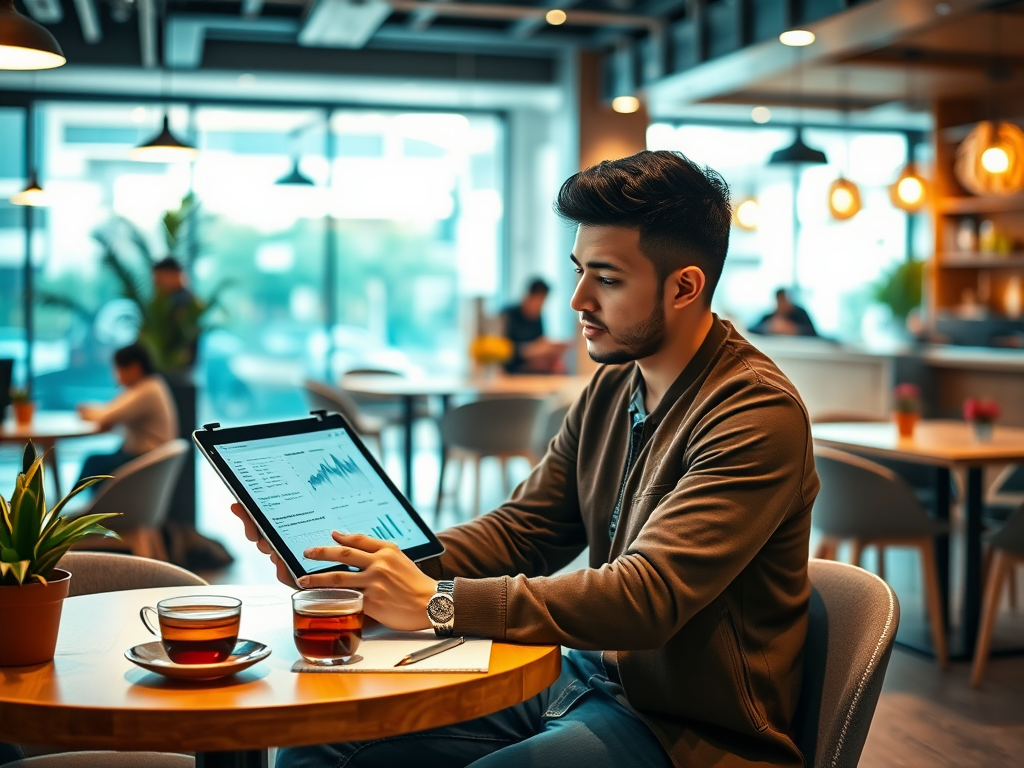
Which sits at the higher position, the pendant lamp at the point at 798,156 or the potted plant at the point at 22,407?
the pendant lamp at the point at 798,156

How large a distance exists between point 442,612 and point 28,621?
0.52 meters

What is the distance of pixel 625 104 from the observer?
909 centimetres

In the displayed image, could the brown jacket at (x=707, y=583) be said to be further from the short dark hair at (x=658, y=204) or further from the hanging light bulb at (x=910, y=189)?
the hanging light bulb at (x=910, y=189)

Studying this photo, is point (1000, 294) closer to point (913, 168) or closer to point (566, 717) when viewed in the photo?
point (913, 168)

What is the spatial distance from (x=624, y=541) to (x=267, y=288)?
9.35 metres

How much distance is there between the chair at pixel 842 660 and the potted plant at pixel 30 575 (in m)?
1.02

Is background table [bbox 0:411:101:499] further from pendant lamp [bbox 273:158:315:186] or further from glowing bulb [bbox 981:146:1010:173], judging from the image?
glowing bulb [bbox 981:146:1010:173]

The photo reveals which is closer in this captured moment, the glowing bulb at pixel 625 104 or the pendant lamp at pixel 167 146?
the pendant lamp at pixel 167 146

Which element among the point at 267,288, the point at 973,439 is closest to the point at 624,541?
the point at 973,439

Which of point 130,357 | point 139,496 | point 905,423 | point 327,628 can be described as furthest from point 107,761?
point 130,357

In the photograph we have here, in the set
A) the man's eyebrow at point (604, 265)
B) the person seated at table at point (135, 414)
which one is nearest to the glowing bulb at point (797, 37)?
the person seated at table at point (135, 414)

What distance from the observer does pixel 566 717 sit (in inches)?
66.4

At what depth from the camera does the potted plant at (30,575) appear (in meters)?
1.36

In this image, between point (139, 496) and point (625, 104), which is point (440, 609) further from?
point (625, 104)
